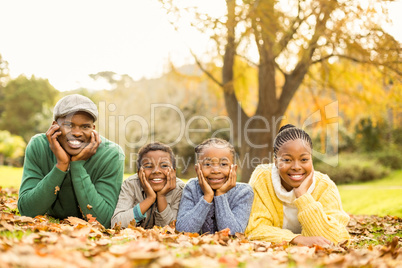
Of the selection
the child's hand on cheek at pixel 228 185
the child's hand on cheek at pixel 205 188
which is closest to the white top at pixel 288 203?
the child's hand on cheek at pixel 228 185

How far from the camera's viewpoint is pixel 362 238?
479 centimetres

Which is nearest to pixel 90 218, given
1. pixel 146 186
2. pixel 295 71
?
pixel 146 186

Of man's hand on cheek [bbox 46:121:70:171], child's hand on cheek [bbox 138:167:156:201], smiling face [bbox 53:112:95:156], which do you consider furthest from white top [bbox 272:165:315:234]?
man's hand on cheek [bbox 46:121:70:171]

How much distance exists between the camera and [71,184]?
4.20 meters

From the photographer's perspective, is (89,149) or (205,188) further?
(89,149)

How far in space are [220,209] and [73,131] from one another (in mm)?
1828

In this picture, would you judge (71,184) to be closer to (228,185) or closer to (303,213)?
(228,185)

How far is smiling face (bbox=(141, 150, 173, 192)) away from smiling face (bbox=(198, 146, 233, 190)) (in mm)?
411

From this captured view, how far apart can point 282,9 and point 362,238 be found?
420 cm

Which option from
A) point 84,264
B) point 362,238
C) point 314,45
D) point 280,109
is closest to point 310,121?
point 280,109

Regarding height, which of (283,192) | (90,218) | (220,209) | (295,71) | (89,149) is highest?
(295,71)

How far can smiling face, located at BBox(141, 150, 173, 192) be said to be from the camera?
4035 mm

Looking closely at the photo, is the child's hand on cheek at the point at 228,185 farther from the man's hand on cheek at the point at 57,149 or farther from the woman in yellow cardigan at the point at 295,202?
the man's hand on cheek at the point at 57,149

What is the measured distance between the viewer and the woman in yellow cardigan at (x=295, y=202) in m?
3.59
